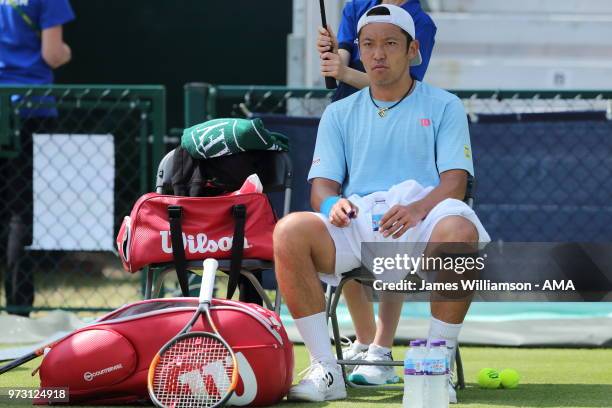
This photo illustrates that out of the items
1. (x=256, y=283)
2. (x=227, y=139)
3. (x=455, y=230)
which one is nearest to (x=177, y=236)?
(x=256, y=283)

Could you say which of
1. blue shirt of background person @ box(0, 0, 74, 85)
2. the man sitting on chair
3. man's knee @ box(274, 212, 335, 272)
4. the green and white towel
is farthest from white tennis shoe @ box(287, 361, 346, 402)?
blue shirt of background person @ box(0, 0, 74, 85)

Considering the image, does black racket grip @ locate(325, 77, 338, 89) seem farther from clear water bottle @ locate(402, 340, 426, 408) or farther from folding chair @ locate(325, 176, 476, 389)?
clear water bottle @ locate(402, 340, 426, 408)

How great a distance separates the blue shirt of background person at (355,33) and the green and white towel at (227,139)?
470 millimetres

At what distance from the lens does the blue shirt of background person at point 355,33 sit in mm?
4988

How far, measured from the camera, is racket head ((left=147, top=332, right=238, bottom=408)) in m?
3.78

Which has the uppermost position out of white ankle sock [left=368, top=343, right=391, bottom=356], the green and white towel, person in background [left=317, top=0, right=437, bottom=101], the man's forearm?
person in background [left=317, top=0, right=437, bottom=101]

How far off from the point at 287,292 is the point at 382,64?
33.5 inches

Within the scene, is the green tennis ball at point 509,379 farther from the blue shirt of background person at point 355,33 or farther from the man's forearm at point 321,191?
the blue shirt of background person at point 355,33

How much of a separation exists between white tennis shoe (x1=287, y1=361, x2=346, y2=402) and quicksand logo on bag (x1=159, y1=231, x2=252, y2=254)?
2.04 feet

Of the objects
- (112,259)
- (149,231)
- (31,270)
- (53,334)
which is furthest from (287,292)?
(112,259)

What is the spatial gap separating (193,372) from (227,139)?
133 centimetres

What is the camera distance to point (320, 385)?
4.20 metres

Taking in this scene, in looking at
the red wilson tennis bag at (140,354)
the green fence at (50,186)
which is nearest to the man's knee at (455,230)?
the red wilson tennis bag at (140,354)

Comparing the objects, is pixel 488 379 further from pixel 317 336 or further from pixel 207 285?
pixel 207 285
